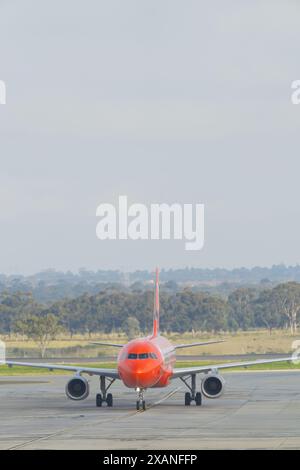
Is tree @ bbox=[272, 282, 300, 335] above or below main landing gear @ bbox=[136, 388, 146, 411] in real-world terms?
above

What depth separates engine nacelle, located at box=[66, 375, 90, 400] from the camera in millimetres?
57812

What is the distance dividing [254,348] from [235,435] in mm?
92722

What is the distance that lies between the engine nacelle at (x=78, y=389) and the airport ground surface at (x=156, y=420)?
67 cm

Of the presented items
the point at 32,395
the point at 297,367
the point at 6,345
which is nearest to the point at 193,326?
the point at 6,345

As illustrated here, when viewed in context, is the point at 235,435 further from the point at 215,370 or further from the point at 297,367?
the point at 297,367

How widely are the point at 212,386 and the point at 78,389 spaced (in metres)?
6.38

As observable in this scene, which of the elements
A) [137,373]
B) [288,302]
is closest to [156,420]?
[137,373]

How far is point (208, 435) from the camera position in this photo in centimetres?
4181

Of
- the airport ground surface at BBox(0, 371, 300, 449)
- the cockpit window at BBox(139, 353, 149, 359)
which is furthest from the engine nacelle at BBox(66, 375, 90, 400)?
the cockpit window at BBox(139, 353, 149, 359)

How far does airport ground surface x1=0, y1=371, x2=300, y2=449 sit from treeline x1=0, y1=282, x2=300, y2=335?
108 m

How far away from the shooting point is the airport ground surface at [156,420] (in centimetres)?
3944

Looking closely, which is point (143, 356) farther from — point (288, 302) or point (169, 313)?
point (288, 302)

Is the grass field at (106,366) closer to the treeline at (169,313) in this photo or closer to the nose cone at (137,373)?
the nose cone at (137,373)

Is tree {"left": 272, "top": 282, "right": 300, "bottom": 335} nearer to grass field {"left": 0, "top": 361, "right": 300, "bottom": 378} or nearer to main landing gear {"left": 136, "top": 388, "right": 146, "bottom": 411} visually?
grass field {"left": 0, "top": 361, "right": 300, "bottom": 378}
